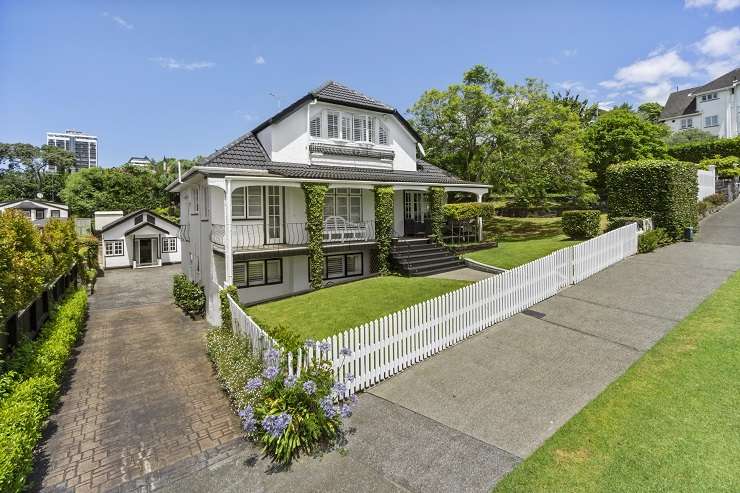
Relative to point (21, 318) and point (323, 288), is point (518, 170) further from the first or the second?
point (21, 318)

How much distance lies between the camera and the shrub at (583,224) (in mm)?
19141

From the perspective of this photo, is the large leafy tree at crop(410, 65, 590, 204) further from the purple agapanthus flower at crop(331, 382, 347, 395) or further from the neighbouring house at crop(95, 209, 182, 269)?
the neighbouring house at crop(95, 209, 182, 269)

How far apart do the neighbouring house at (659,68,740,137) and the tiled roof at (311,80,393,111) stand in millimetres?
56172

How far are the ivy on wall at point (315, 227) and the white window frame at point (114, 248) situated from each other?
27.0 meters

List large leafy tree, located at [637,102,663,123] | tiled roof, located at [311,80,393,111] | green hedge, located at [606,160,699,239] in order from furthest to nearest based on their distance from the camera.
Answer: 1. large leafy tree, located at [637,102,663,123]
2. tiled roof, located at [311,80,393,111]
3. green hedge, located at [606,160,699,239]

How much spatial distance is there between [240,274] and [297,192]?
13.7 feet

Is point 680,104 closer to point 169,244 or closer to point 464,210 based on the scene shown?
point 464,210

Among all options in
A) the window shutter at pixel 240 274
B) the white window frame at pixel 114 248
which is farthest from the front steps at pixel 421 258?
the white window frame at pixel 114 248

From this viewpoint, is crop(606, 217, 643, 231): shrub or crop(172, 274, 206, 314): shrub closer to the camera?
crop(172, 274, 206, 314): shrub

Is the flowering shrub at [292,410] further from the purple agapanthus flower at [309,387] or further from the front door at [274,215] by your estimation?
the front door at [274,215]

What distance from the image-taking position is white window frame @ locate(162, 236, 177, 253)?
115 feet

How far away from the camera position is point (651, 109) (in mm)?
66562

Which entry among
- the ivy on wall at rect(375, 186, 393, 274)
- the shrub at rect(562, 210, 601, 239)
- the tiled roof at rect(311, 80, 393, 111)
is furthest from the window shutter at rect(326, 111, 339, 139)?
the shrub at rect(562, 210, 601, 239)

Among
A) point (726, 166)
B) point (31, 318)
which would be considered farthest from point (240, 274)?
point (726, 166)
